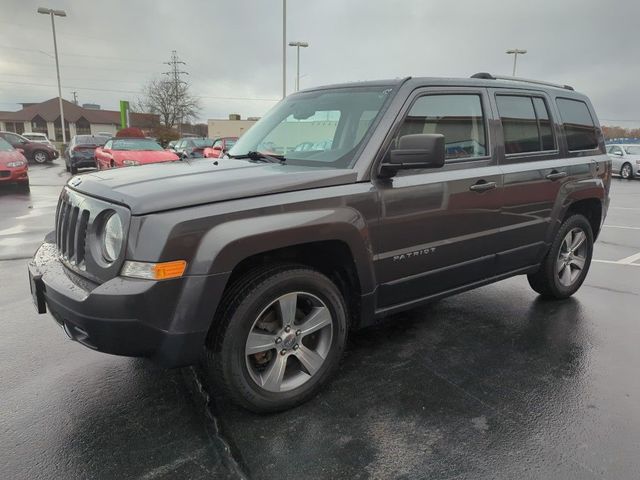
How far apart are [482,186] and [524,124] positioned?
92 cm

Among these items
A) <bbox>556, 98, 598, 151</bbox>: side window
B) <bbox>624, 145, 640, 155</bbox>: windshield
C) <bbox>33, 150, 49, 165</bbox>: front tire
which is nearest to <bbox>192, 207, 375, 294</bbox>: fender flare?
<bbox>556, 98, 598, 151</bbox>: side window

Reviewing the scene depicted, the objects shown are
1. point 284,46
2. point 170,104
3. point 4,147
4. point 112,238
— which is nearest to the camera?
point 112,238

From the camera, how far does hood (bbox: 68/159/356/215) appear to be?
2396 mm

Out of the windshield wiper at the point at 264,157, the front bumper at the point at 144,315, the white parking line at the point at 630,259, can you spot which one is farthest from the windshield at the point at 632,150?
the front bumper at the point at 144,315

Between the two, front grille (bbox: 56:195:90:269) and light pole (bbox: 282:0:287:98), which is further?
light pole (bbox: 282:0:287:98)

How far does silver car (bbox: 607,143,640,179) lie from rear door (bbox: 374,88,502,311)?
73.2 feet

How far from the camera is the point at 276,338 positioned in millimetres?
2744

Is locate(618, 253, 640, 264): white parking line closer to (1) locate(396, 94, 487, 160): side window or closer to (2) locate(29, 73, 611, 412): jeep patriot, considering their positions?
(2) locate(29, 73, 611, 412): jeep patriot

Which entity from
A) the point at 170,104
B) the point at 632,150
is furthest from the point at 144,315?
the point at 170,104

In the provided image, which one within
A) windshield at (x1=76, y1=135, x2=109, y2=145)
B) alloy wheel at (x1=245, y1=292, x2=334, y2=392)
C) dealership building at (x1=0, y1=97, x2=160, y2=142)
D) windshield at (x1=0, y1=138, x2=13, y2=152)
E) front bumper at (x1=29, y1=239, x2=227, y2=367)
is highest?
dealership building at (x1=0, y1=97, x2=160, y2=142)

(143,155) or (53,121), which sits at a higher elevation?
(53,121)

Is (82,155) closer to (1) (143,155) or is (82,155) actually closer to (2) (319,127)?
(1) (143,155)

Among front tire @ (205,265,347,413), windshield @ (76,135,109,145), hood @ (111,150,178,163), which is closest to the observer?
front tire @ (205,265,347,413)

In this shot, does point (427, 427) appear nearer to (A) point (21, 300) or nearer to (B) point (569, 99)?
(B) point (569, 99)
